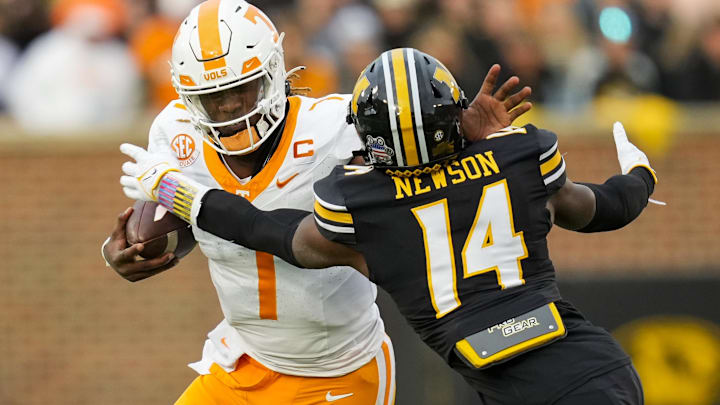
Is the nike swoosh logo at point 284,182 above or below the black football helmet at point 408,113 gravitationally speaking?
below

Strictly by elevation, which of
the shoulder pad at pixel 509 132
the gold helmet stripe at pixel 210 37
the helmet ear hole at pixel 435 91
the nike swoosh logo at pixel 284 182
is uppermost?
the gold helmet stripe at pixel 210 37

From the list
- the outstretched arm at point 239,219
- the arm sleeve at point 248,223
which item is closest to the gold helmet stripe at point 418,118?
the outstretched arm at point 239,219

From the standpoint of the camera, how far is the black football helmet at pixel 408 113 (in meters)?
3.47

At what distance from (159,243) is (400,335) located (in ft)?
11.2

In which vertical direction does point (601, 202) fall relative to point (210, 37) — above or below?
below

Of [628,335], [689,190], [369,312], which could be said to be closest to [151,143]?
[369,312]

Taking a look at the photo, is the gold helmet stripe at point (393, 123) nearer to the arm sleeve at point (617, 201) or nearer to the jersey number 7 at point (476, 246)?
the jersey number 7 at point (476, 246)

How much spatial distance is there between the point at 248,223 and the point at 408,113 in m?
0.66

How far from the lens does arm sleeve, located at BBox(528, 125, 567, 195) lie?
11.5 ft

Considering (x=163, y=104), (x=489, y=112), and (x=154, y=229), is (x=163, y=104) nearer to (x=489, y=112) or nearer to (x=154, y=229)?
(x=154, y=229)

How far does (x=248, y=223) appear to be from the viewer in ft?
12.3

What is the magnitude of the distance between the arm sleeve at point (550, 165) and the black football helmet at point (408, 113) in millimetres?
249

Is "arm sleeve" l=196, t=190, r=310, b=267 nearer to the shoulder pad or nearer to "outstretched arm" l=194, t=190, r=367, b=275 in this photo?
"outstretched arm" l=194, t=190, r=367, b=275

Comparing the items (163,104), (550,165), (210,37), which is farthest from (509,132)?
(163,104)
